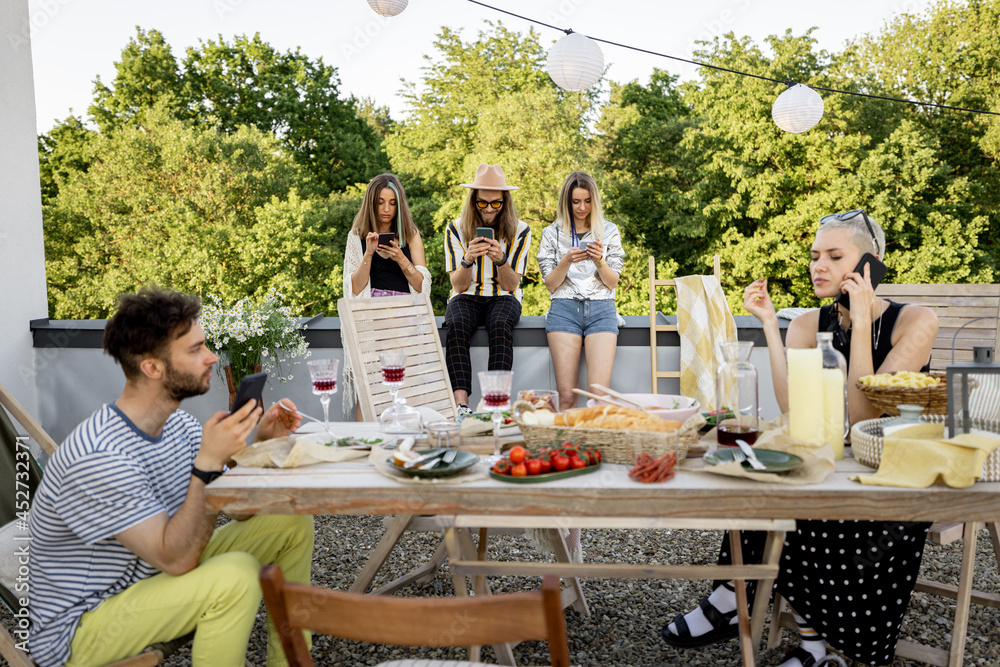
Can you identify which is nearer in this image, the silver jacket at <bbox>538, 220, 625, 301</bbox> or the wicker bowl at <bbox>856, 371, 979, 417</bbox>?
the wicker bowl at <bbox>856, 371, 979, 417</bbox>

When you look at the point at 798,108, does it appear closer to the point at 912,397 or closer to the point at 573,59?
the point at 573,59

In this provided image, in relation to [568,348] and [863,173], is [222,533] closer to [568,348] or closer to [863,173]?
[568,348]

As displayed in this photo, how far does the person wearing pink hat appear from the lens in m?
3.92

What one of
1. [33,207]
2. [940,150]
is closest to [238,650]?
[33,207]

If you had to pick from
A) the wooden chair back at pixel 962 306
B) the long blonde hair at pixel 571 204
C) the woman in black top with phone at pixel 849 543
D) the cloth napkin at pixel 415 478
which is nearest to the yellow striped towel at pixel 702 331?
the long blonde hair at pixel 571 204

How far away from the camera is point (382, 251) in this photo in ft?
12.6

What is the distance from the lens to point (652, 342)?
4.21 meters

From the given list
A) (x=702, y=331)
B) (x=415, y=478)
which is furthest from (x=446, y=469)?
(x=702, y=331)

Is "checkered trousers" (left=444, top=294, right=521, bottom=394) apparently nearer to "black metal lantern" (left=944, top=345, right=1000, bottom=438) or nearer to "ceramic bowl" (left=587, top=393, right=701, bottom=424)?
"ceramic bowl" (left=587, top=393, right=701, bottom=424)

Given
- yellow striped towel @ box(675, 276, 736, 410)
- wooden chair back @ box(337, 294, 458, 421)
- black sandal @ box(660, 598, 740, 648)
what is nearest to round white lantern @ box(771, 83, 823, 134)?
yellow striped towel @ box(675, 276, 736, 410)

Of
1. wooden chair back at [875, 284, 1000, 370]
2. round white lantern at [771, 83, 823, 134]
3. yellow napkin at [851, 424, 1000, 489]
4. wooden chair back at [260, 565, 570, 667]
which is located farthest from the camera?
round white lantern at [771, 83, 823, 134]

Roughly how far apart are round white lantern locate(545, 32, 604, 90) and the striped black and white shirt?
130 cm

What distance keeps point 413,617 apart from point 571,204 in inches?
129

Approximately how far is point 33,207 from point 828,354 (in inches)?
165
